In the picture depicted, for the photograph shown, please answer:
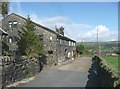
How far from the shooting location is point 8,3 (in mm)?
24422

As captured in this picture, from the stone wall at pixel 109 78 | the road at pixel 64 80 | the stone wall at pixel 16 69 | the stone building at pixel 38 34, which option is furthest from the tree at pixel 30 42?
the stone wall at pixel 109 78

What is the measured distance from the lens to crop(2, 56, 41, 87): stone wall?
2173cm

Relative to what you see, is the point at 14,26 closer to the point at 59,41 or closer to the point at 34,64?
the point at 59,41

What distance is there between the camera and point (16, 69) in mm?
25031

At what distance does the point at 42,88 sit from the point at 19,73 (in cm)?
526

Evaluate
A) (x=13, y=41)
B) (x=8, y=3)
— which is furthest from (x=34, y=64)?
(x=13, y=41)

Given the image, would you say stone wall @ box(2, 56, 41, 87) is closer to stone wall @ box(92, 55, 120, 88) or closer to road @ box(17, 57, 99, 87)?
road @ box(17, 57, 99, 87)

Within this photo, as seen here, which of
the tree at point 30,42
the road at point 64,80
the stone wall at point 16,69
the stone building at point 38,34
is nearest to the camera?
the stone wall at point 16,69

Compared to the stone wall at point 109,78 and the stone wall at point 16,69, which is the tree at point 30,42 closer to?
the stone wall at point 16,69

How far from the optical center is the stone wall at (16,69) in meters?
21.7

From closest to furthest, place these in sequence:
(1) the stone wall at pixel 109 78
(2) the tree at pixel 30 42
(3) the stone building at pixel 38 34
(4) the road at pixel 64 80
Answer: (1) the stone wall at pixel 109 78
(4) the road at pixel 64 80
(2) the tree at pixel 30 42
(3) the stone building at pixel 38 34

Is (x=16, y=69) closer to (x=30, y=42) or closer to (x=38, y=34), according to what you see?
(x=30, y=42)

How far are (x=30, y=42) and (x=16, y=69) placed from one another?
1325 centimetres

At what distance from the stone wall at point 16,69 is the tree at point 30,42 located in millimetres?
4174
